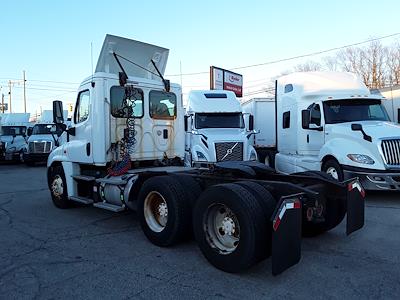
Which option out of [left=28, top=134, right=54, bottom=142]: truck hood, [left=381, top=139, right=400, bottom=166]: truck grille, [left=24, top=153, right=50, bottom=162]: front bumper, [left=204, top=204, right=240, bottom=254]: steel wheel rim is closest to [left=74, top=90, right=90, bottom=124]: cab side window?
[left=204, top=204, right=240, bottom=254]: steel wheel rim

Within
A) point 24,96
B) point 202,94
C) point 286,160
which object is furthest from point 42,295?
point 24,96

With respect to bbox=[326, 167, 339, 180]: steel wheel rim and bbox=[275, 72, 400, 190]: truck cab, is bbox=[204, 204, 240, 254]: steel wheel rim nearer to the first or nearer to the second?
bbox=[275, 72, 400, 190]: truck cab

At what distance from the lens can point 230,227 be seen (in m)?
5.07

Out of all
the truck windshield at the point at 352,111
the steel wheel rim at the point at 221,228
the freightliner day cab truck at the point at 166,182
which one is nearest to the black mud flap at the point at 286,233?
the freightliner day cab truck at the point at 166,182

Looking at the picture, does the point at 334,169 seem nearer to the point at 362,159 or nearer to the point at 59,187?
the point at 362,159

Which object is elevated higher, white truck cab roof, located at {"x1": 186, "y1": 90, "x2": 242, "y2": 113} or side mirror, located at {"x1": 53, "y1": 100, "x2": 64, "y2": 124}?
white truck cab roof, located at {"x1": 186, "y1": 90, "x2": 242, "y2": 113}

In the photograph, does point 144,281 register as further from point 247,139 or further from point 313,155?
point 247,139

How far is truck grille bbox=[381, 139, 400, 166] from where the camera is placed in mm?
9234

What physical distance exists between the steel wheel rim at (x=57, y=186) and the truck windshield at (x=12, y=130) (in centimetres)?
1856

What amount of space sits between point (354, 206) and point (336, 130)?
5.31 metres

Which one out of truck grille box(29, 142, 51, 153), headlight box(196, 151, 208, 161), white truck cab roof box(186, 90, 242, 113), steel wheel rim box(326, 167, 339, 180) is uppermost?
white truck cab roof box(186, 90, 242, 113)

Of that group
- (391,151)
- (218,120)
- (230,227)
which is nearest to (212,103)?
(218,120)

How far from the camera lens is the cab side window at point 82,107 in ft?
26.7

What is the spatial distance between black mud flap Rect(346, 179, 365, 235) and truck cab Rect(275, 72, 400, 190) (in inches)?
152
